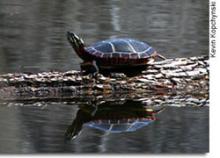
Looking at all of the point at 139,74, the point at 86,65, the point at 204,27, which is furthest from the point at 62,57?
the point at 204,27

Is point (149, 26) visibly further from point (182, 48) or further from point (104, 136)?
point (104, 136)

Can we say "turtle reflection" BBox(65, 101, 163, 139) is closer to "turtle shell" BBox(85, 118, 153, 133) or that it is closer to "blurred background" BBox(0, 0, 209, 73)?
"turtle shell" BBox(85, 118, 153, 133)

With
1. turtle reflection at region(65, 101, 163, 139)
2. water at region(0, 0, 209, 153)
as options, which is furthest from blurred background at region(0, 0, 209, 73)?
turtle reflection at region(65, 101, 163, 139)

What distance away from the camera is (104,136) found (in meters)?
5.07

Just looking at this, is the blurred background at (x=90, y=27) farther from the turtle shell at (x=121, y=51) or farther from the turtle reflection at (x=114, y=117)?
the turtle reflection at (x=114, y=117)

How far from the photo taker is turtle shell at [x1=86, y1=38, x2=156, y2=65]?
514 centimetres

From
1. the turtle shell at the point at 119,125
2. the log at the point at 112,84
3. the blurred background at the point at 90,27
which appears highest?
the blurred background at the point at 90,27

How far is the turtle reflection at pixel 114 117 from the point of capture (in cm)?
509

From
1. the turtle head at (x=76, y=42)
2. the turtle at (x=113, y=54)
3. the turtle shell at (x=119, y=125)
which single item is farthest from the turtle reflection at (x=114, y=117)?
the turtle head at (x=76, y=42)

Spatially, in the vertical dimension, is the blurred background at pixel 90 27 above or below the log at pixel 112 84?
above

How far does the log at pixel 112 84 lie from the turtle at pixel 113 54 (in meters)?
0.05

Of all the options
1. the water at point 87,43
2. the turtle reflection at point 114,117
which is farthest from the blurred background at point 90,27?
the turtle reflection at point 114,117

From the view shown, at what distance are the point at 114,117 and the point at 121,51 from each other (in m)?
0.39

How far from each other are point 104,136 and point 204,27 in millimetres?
868
